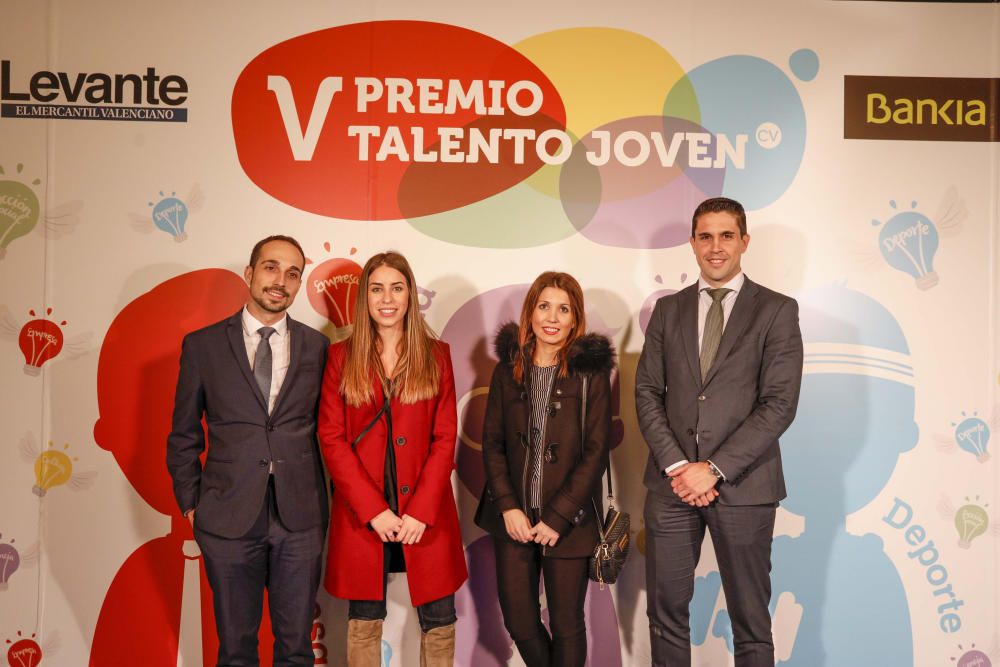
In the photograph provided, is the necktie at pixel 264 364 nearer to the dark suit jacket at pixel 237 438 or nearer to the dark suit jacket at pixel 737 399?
the dark suit jacket at pixel 237 438

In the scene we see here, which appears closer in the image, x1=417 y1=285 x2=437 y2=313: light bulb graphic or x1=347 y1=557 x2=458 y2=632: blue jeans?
x1=347 y1=557 x2=458 y2=632: blue jeans

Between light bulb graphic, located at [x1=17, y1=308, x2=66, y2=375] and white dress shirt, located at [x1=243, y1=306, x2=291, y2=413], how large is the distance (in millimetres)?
1345

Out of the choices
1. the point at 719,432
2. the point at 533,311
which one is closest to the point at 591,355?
the point at 533,311

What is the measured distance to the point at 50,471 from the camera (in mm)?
3578

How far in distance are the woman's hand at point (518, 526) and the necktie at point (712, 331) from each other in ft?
3.10

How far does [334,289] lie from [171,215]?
922mm

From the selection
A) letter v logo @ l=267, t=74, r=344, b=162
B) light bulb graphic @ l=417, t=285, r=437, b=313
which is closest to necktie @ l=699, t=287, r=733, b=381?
light bulb graphic @ l=417, t=285, r=437, b=313

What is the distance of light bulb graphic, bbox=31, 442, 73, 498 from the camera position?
3578 mm

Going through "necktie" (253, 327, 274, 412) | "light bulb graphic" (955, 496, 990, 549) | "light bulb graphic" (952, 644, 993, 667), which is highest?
"necktie" (253, 327, 274, 412)

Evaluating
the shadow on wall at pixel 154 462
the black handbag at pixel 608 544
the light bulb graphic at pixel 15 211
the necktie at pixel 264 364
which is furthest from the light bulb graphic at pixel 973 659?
the light bulb graphic at pixel 15 211

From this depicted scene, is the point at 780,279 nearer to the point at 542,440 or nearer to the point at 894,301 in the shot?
the point at 894,301

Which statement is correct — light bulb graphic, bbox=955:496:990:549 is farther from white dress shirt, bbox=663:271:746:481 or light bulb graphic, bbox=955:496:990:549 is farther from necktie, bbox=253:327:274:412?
necktie, bbox=253:327:274:412

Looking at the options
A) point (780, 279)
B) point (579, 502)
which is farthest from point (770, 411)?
point (780, 279)

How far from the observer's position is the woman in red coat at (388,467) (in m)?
2.89
